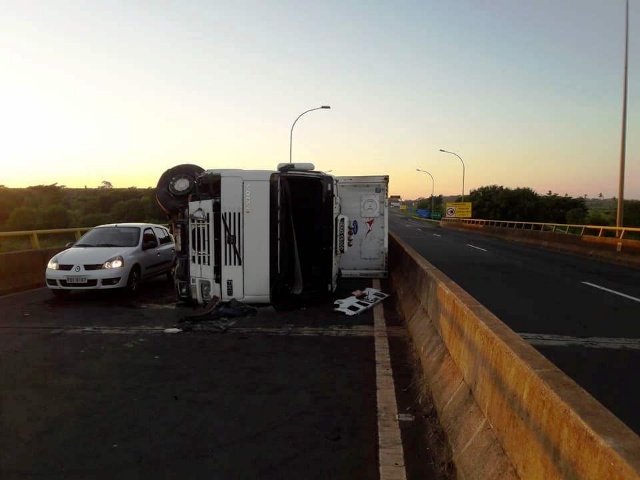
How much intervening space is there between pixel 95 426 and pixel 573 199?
3135 inches

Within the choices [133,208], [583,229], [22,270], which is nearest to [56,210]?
[133,208]

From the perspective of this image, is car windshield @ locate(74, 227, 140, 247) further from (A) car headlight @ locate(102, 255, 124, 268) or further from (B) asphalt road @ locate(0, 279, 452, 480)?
(B) asphalt road @ locate(0, 279, 452, 480)

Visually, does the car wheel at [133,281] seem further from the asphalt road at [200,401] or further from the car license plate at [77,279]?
the asphalt road at [200,401]

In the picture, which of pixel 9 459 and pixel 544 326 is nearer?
pixel 9 459

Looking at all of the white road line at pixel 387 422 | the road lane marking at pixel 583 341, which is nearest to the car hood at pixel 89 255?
the white road line at pixel 387 422

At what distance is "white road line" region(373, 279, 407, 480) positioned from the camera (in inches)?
146

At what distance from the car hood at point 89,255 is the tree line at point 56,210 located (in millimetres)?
23887

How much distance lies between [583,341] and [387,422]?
419 cm

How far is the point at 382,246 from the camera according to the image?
14078 mm

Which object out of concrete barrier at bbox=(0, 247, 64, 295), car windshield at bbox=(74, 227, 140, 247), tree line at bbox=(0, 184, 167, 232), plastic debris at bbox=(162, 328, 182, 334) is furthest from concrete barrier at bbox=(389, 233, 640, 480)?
tree line at bbox=(0, 184, 167, 232)

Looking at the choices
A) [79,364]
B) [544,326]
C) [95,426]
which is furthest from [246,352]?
[544,326]

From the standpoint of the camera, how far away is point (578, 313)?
30.9 ft

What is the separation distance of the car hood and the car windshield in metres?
0.45

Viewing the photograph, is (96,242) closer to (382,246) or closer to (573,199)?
(382,246)
